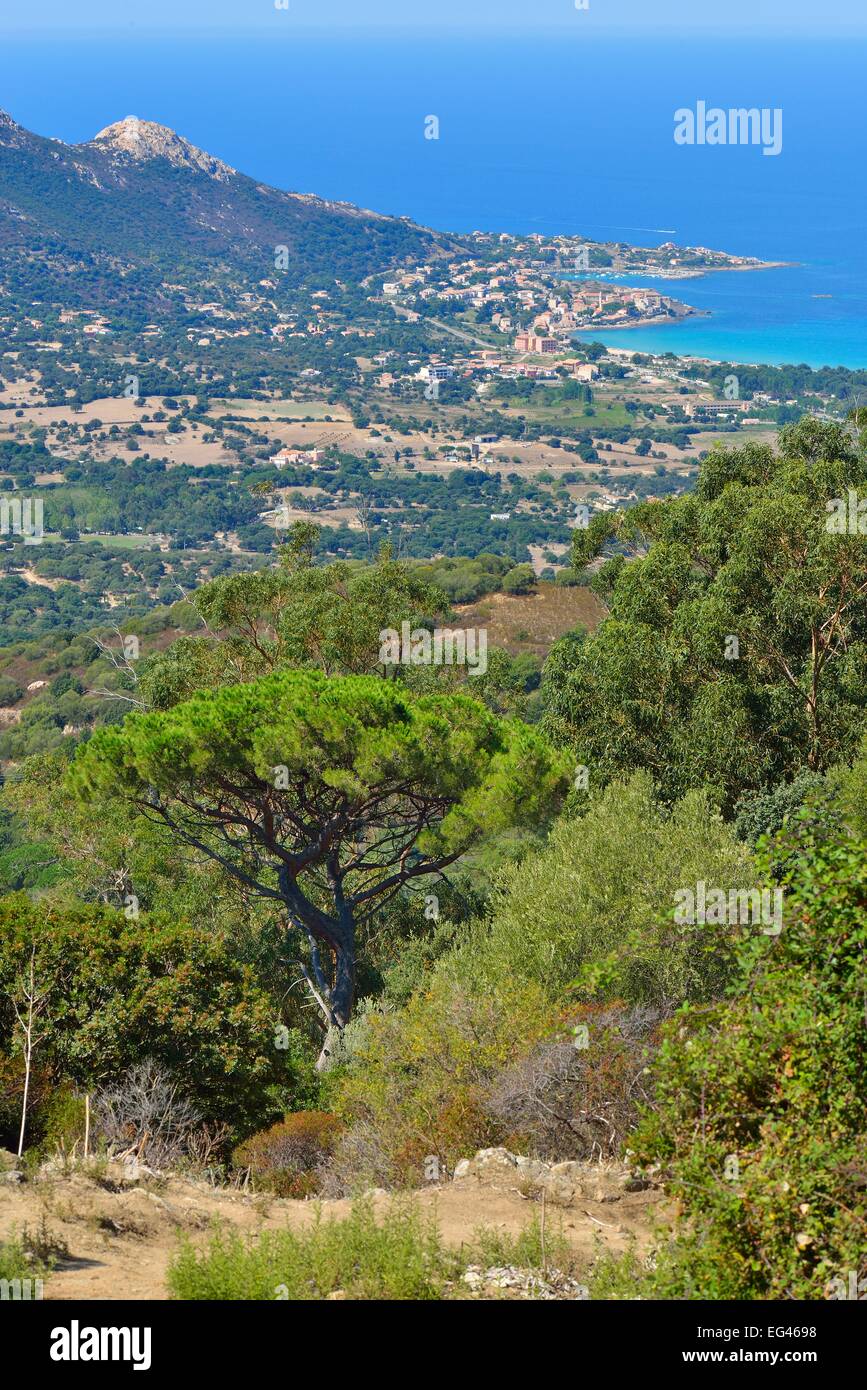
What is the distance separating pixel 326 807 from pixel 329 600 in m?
3.94

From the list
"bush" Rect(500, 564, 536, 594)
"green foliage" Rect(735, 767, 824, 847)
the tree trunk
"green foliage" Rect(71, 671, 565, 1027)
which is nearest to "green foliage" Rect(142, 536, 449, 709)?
"green foliage" Rect(71, 671, 565, 1027)

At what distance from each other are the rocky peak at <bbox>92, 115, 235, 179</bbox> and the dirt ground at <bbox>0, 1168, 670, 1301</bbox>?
6725 inches

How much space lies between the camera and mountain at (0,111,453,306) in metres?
142

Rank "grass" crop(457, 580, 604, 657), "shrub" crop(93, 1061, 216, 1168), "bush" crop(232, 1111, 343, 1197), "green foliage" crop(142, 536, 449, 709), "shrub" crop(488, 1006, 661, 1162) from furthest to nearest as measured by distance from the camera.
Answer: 1. "grass" crop(457, 580, 604, 657)
2. "green foliage" crop(142, 536, 449, 709)
3. "bush" crop(232, 1111, 343, 1197)
4. "shrub" crop(93, 1061, 216, 1168)
5. "shrub" crop(488, 1006, 661, 1162)

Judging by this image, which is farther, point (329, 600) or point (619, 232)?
point (619, 232)

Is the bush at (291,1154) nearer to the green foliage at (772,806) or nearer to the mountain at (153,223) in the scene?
the green foliage at (772,806)

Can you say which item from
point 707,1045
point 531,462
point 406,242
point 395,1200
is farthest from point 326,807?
point 406,242

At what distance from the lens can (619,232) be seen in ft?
520

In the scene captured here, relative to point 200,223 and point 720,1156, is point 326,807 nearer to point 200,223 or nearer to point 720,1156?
point 720,1156

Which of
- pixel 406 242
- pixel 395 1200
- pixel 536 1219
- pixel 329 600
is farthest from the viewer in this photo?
pixel 406 242

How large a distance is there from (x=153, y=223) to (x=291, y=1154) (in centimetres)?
15704

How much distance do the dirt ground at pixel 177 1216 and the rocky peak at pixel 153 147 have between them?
171 metres

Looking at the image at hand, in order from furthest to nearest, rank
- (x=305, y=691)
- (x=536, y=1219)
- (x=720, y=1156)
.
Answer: (x=305, y=691) < (x=536, y=1219) < (x=720, y=1156)

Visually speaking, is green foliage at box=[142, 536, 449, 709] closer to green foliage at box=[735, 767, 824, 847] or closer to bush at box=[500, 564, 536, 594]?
green foliage at box=[735, 767, 824, 847]
